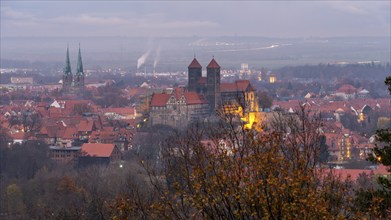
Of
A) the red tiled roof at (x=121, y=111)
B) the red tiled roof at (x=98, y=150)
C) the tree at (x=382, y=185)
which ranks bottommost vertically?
the red tiled roof at (x=121, y=111)

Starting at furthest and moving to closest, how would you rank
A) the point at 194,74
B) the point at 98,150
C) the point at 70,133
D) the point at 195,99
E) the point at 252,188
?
the point at 194,74 < the point at 195,99 < the point at 70,133 < the point at 98,150 < the point at 252,188

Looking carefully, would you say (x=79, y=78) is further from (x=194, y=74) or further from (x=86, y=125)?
(x=86, y=125)

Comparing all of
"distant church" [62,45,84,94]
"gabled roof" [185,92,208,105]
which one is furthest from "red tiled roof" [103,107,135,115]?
"distant church" [62,45,84,94]

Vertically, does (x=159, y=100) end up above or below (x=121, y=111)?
above

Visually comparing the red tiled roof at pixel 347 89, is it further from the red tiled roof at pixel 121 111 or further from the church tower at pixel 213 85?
the church tower at pixel 213 85

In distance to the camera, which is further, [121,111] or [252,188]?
[121,111]

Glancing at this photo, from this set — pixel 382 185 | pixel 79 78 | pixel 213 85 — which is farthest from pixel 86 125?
pixel 382 185

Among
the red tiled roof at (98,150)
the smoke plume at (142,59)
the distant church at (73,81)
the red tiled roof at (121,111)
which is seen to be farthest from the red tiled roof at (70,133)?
the smoke plume at (142,59)
